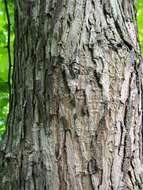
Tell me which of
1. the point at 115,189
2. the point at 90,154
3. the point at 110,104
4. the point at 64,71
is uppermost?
the point at 64,71

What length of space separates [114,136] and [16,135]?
0.40 m

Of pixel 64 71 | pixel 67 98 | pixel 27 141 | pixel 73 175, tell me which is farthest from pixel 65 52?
pixel 73 175

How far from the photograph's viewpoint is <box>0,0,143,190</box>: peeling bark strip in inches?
58.2

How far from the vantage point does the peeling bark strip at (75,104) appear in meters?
1.48

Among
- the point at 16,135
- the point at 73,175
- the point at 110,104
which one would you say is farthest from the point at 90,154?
the point at 16,135

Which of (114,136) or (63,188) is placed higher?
(114,136)

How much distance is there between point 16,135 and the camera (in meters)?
1.59

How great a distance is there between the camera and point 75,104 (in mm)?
1526

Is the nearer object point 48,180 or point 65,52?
point 48,180

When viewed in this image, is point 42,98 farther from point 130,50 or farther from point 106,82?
point 130,50

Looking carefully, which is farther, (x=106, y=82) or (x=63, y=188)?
(x=106, y=82)

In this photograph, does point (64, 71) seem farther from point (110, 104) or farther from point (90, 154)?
point (90, 154)

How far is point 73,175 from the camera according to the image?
1.46 m

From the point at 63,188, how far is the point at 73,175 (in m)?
0.06
